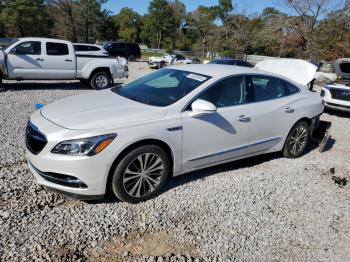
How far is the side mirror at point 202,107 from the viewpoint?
3.79 metres

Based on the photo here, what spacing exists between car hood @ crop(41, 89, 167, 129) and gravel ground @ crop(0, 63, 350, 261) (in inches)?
36.0

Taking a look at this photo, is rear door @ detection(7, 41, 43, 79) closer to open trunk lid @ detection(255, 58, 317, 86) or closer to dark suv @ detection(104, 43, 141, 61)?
open trunk lid @ detection(255, 58, 317, 86)

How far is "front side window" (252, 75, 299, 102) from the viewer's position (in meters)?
4.78

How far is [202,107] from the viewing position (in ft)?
12.4

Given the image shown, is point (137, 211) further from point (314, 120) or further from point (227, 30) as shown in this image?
point (227, 30)

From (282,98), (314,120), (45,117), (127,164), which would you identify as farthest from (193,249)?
(314,120)

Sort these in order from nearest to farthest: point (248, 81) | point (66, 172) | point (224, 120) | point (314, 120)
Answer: point (66, 172), point (224, 120), point (248, 81), point (314, 120)

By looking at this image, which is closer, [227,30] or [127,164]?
[127,164]

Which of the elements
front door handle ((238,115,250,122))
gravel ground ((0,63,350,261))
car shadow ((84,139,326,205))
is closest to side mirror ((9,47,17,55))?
gravel ground ((0,63,350,261))

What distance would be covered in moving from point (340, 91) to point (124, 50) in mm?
25661

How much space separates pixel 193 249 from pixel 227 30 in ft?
173

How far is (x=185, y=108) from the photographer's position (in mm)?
3916

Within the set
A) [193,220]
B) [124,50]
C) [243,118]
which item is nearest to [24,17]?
[124,50]

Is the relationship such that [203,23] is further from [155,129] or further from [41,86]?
[155,129]
